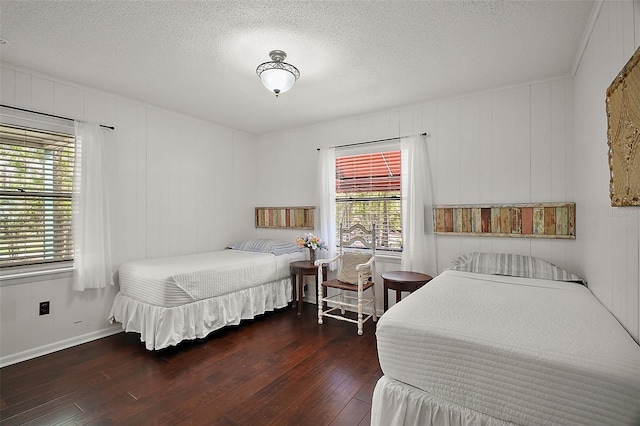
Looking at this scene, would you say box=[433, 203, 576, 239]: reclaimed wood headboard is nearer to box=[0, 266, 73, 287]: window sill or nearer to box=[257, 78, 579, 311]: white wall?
box=[257, 78, 579, 311]: white wall

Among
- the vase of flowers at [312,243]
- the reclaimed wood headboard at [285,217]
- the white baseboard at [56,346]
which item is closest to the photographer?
the white baseboard at [56,346]

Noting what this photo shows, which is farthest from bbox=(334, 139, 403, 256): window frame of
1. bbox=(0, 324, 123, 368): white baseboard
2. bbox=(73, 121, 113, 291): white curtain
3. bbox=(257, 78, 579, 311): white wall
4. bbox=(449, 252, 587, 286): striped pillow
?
bbox=(0, 324, 123, 368): white baseboard

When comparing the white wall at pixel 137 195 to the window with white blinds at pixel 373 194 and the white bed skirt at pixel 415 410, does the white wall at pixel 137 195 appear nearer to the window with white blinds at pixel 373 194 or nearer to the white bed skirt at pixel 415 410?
the window with white blinds at pixel 373 194

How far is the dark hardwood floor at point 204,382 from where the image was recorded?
1958 mm

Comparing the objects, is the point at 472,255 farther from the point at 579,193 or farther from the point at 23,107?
the point at 23,107

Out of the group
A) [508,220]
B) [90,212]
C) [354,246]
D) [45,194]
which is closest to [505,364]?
[508,220]

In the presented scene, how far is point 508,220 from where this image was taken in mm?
3127

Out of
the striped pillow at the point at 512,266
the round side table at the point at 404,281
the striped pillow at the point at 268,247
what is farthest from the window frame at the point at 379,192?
the striped pillow at the point at 512,266

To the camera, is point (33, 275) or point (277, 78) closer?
point (277, 78)

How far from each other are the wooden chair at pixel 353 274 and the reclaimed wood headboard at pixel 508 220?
0.87 meters

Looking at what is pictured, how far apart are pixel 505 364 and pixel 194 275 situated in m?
Answer: 2.67

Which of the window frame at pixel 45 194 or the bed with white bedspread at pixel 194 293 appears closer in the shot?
the window frame at pixel 45 194

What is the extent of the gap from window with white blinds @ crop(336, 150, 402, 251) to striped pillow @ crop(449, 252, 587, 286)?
1.01m

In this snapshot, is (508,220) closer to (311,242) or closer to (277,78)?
(311,242)
